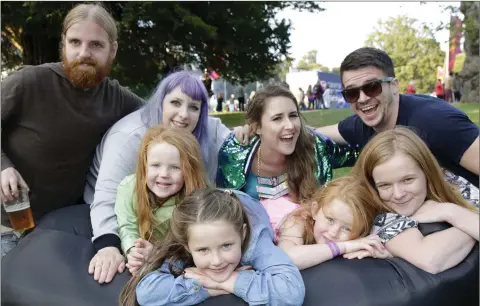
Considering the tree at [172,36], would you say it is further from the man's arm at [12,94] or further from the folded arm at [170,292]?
the folded arm at [170,292]

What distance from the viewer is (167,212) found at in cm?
245

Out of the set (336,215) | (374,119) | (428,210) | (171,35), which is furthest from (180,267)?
(171,35)

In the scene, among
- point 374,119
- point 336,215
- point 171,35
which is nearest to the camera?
A: point 336,215

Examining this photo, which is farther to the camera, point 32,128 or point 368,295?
point 32,128

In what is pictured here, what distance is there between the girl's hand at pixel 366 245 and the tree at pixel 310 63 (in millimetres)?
71697

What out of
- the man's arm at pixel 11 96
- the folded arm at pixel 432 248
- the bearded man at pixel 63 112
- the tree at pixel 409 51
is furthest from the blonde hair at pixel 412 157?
the tree at pixel 409 51

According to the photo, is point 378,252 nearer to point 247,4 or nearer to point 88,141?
point 88,141

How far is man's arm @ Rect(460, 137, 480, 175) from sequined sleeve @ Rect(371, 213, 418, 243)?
0.68m

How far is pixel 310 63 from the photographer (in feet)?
262

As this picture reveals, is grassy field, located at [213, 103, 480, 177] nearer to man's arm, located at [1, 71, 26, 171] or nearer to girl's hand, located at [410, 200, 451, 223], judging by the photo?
girl's hand, located at [410, 200, 451, 223]

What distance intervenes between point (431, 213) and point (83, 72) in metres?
2.11

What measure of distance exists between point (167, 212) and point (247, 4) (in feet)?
40.8

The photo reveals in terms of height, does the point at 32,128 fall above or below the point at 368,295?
above

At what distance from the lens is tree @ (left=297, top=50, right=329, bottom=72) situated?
7460 centimetres
